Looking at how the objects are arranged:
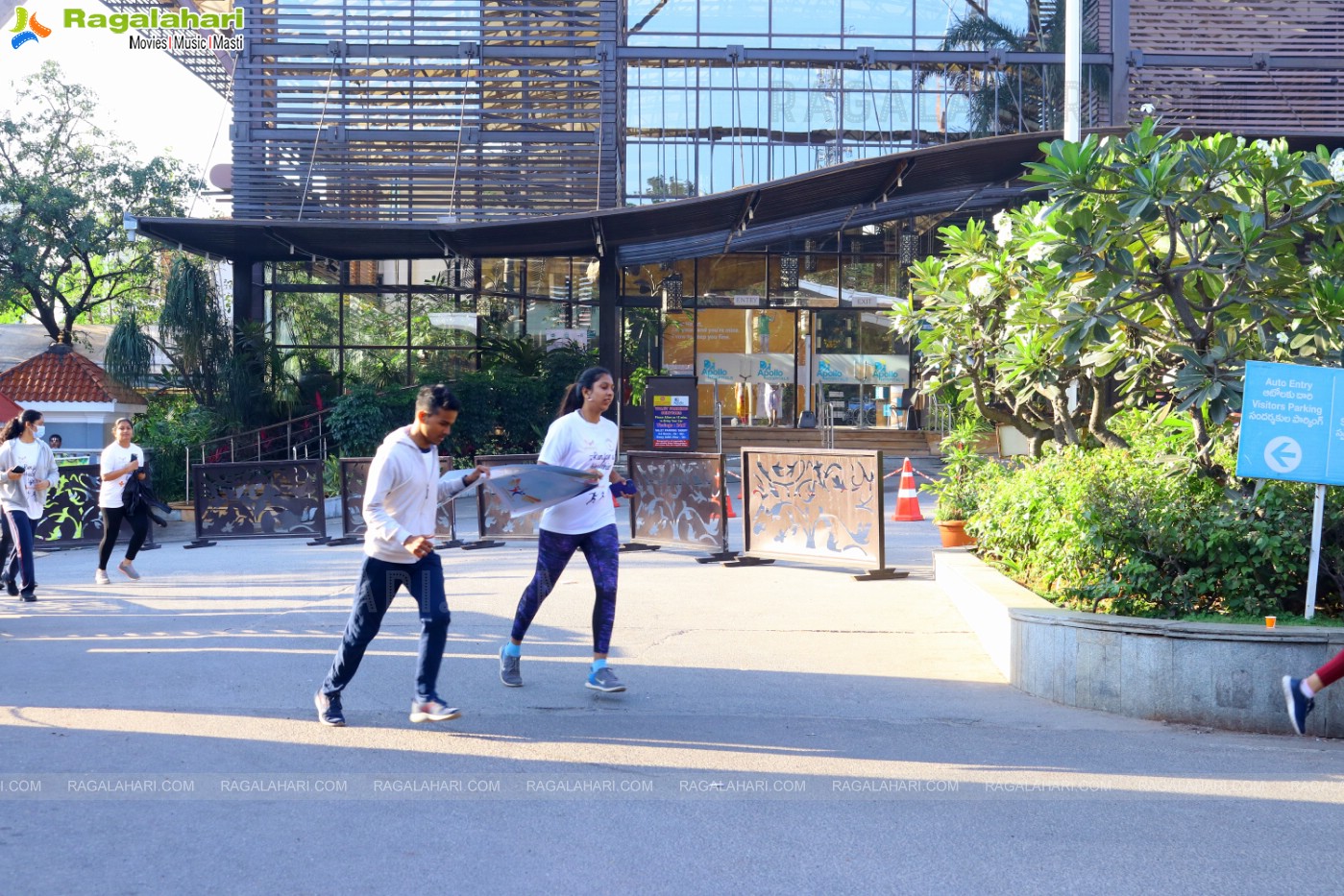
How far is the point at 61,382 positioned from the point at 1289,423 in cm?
2158

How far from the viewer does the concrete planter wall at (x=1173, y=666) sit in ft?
20.9

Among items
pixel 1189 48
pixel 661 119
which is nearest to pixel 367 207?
pixel 661 119

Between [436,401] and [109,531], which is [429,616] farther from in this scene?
[109,531]

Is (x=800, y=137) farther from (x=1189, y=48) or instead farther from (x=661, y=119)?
(x=1189, y=48)

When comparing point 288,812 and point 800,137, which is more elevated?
point 800,137

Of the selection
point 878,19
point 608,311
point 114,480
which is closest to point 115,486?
point 114,480

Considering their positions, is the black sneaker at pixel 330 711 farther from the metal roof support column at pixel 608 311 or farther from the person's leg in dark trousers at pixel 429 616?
the metal roof support column at pixel 608 311

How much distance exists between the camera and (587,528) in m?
7.01

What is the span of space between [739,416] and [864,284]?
14.7ft

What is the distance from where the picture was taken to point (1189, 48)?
28.5 meters

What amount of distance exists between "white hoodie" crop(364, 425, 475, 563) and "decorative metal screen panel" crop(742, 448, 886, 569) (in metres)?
5.75

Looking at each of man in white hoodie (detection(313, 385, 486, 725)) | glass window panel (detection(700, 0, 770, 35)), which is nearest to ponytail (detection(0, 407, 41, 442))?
man in white hoodie (detection(313, 385, 486, 725))

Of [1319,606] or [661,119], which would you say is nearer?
[1319,606]

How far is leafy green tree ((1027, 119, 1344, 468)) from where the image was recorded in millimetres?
7539
